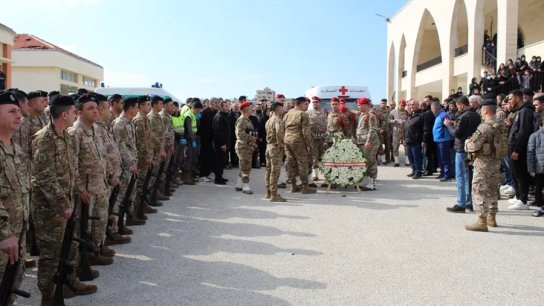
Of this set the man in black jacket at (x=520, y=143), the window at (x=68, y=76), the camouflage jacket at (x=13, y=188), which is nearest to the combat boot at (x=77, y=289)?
the camouflage jacket at (x=13, y=188)

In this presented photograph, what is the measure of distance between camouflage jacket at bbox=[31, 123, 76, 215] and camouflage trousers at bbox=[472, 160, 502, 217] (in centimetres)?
551

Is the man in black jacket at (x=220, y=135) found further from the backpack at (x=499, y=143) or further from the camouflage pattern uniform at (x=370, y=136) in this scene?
the backpack at (x=499, y=143)

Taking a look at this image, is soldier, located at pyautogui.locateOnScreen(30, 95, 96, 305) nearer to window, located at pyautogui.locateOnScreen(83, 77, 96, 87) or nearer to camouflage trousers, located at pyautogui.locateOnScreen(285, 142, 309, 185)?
camouflage trousers, located at pyautogui.locateOnScreen(285, 142, 309, 185)

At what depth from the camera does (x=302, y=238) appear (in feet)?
21.0

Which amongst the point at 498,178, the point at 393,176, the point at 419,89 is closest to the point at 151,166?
the point at 498,178

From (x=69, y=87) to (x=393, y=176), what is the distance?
153ft

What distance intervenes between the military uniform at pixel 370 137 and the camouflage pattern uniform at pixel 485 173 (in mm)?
3726

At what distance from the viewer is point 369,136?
10547 millimetres

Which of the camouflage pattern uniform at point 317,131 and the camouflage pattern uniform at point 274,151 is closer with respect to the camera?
the camouflage pattern uniform at point 274,151

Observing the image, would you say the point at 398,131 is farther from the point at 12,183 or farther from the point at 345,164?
the point at 12,183

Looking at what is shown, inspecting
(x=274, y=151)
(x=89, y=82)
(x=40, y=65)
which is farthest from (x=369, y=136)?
(x=89, y=82)

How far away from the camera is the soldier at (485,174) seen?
6.78 meters

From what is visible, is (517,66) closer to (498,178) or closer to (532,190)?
(532,190)

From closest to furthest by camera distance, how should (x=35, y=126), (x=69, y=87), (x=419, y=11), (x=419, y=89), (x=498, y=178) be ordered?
1. (x=35, y=126)
2. (x=498, y=178)
3. (x=419, y=11)
4. (x=419, y=89)
5. (x=69, y=87)
